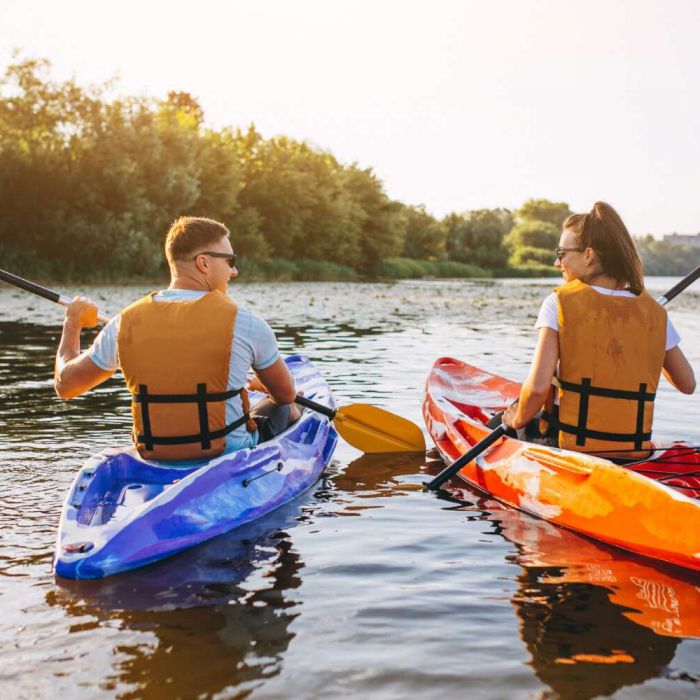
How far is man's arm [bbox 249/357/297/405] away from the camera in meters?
4.65

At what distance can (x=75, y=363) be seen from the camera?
172 inches

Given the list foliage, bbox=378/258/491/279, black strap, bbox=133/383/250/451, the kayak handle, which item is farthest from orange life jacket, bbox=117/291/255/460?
foliage, bbox=378/258/491/279

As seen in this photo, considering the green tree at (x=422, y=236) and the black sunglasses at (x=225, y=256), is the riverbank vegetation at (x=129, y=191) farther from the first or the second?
the black sunglasses at (x=225, y=256)

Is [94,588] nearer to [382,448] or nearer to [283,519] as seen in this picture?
[283,519]

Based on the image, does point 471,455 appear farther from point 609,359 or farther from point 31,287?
point 31,287

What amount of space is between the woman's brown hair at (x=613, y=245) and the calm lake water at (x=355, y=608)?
4.34ft

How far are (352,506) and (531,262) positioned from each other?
83685mm

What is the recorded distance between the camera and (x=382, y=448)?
6461 millimetres

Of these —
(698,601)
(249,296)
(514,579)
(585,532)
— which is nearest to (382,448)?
(585,532)

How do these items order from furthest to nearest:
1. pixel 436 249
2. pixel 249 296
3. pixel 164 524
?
pixel 436 249 → pixel 249 296 → pixel 164 524

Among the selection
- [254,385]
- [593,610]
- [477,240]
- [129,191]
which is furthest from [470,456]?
[477,240]

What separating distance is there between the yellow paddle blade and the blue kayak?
1049 mm

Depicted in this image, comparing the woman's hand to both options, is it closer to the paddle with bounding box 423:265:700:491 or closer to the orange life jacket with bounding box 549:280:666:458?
the paddle with bounding box 423:265:700:491

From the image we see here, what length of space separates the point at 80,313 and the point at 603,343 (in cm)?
263
